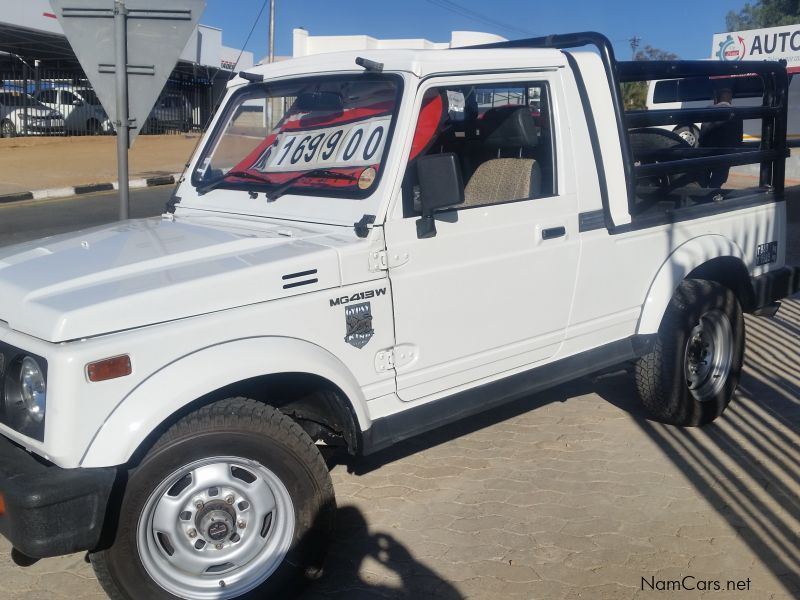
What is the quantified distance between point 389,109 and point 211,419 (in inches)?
62.4

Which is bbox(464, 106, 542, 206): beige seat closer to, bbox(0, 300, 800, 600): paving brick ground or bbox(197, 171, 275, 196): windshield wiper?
bbox(197, 171, 275, 196): windshield wiper

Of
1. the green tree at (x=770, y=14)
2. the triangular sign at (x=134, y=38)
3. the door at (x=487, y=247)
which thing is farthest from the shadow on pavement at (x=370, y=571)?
the green tree at (x=770, y=14)

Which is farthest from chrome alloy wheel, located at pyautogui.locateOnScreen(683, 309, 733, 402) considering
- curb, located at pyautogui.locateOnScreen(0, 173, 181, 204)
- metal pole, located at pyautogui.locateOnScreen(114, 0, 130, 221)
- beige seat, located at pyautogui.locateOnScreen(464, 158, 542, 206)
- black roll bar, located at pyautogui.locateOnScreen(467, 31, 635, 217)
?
curb, located at pyautogui.locateOnScreen(0, 173, 181, 204)

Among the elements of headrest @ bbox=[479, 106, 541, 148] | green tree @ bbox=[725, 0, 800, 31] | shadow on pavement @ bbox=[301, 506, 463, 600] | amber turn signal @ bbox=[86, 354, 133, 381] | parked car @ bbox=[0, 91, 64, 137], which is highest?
green tree @ bbox=[725, 0, 800, 31]

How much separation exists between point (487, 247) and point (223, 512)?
5.27 ft

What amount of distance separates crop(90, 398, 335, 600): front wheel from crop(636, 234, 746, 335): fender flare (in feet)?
7.10

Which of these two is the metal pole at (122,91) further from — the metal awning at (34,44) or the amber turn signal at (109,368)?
the metal awning at (34,44)

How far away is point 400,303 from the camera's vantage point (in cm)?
346

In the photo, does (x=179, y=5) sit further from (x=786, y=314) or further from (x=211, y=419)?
(x=786, y=314)

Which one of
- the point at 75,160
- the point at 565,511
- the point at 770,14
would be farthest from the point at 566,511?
the point at 770,14

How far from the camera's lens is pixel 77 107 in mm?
25484

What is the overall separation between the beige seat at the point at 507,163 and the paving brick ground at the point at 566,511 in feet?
4.86

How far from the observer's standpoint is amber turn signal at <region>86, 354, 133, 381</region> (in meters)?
2.67

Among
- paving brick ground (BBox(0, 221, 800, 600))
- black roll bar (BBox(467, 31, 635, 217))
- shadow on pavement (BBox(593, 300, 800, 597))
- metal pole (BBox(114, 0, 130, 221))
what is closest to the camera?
paving brick ground (BBox(0, 221, 800, 600))
